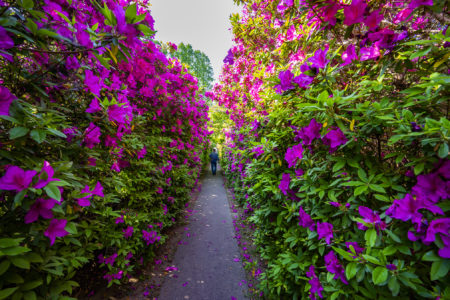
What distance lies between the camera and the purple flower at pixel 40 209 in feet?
2.61

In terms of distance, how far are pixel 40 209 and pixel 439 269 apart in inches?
71.1

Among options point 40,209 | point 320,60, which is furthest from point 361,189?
point 40,209

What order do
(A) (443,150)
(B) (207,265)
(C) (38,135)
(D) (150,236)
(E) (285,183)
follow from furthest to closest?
1. (B) (207,265)
2. (D) (150,236)
3. (E) (285,183)
4. (C) (38,135)
5. (A) (443,150)

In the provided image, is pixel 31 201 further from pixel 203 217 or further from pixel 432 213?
pixel 203 217

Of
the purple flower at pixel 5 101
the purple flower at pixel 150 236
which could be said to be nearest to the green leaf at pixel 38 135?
the purple flower at pixel 5 101

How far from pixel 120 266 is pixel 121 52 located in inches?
105

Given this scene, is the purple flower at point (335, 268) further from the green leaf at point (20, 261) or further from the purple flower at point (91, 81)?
the purple flower at point (91, 81)

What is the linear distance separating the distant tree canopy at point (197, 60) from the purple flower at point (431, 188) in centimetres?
2864

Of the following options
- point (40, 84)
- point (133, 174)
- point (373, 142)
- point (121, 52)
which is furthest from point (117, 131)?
point (373, 142)

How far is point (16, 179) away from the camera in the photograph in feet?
2.40

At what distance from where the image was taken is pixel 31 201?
773 mm

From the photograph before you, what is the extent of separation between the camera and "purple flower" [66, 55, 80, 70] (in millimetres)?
1101

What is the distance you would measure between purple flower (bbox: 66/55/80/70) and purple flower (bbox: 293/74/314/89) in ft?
5.15

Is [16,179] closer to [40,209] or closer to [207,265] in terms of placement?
[40,209]
